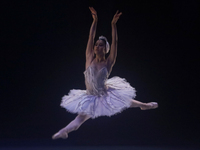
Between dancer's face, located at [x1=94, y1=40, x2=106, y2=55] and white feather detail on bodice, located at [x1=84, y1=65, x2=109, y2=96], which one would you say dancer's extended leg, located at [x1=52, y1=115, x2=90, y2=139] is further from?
dancer's face, located at [x1=94, y1=40, x2=106, y2=55]

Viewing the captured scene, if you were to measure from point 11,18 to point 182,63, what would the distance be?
2401 mm

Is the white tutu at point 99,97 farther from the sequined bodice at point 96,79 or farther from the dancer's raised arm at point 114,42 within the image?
the dancer's raised arm at point 114,42

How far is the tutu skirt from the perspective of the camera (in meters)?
2.25

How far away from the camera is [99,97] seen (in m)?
2.42

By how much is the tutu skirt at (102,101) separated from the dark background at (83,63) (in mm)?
777

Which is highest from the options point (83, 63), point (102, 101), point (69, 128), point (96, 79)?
point (83, 63)

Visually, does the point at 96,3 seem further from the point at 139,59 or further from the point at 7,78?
the point at 7,78

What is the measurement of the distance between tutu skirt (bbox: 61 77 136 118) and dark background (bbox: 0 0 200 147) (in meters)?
0.78

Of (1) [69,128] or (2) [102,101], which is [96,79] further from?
(1) [69,128]

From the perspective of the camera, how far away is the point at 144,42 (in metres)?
3.27

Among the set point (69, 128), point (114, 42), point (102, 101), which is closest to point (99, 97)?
point (102, 101)

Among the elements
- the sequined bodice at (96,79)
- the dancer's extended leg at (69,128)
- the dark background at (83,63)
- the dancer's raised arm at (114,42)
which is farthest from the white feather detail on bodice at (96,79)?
the dark background at (83,63)

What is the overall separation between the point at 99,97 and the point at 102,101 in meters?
0.08

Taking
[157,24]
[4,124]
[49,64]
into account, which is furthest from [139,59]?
[4,124]
